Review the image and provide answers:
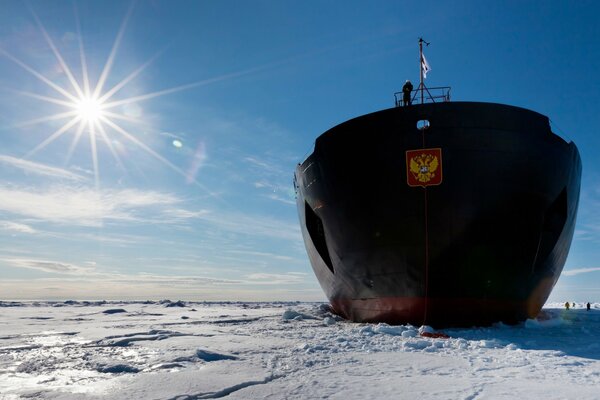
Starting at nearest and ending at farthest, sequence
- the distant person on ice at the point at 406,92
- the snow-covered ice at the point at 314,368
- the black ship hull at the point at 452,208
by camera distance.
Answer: the snow-covered ice at the point at 314,368, the black ship hull at the point at 452,208, the distant person on ice at the point at 406,92

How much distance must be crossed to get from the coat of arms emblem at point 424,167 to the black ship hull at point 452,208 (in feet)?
0.06

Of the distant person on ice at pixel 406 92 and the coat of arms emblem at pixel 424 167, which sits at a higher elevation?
the distant person on ice at pixel 406 92

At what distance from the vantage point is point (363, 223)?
813 centimetres

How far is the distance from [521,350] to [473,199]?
10.2 feet

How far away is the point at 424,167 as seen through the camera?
759 cm

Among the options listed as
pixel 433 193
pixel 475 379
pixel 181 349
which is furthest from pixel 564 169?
pixel 181 349

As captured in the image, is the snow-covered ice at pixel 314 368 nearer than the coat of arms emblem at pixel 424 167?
Yes

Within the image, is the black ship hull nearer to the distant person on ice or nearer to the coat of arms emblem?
the coat of arms emblem

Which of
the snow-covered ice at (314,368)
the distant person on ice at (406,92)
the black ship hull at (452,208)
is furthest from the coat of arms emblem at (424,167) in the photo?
the distant person on ice at (406,92)

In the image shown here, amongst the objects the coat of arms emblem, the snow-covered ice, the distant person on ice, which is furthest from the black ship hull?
the distant person on ice

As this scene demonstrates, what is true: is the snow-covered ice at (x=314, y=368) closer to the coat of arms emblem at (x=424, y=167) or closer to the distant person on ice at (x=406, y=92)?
the coat of arms emblem at (x=424, y=167)

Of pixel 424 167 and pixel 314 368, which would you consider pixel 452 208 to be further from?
pixel 314 368

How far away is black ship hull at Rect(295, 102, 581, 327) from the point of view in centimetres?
750

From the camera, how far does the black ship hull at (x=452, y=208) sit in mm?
7496
